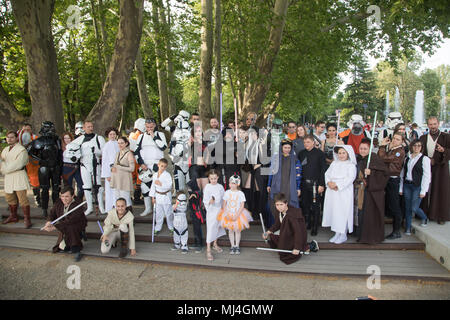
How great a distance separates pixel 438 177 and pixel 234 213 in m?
4.00

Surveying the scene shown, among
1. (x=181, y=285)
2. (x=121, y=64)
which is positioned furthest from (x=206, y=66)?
(x=181, y=285)

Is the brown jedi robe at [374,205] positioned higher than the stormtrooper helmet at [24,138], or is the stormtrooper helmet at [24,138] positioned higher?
the stormtrooper helmet at [24,138]

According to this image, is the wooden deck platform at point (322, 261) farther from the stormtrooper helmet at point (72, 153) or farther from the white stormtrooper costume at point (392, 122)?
the white stormtrooper costume at point (392, 122)

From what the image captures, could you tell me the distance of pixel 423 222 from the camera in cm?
567

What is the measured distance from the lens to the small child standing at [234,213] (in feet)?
17.0

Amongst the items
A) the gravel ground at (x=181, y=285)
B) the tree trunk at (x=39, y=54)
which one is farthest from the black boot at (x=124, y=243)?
the tree trunk at (x=39, y=54)

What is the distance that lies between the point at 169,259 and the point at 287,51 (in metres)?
11.5

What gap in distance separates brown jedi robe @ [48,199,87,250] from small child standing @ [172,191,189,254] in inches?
68.3

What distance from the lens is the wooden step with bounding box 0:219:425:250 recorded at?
208 inches

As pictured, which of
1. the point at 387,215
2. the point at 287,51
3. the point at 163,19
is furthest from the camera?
the point at 163,19

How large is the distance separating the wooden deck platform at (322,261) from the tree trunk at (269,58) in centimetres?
772

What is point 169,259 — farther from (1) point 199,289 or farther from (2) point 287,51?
(2) point 287,51

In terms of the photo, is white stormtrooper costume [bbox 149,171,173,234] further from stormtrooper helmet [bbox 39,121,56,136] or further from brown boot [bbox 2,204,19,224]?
brown boot [bbox 2,204,19,224]
